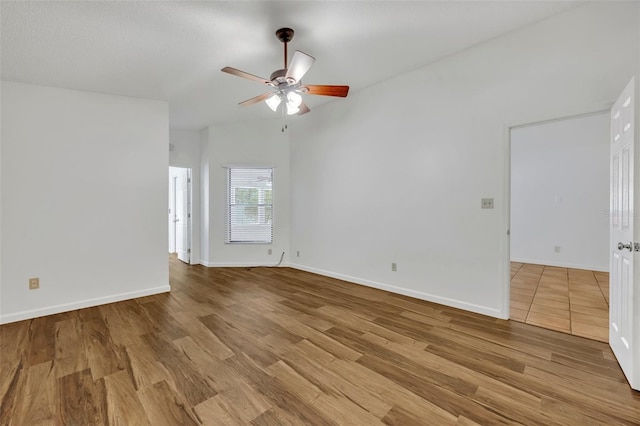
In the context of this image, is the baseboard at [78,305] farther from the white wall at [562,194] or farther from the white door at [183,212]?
the white wall at [562,194]

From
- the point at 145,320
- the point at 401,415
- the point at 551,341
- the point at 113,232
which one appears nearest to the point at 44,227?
the point at 113,232

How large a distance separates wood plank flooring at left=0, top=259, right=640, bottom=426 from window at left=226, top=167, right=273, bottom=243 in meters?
2.36

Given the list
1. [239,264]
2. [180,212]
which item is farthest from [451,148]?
[180,212]

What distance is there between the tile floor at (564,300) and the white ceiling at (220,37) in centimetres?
292

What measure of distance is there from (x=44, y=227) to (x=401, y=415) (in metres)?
4.17

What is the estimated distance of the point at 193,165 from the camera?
19.0ft

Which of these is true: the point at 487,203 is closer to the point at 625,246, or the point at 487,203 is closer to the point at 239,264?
the point at 625,246

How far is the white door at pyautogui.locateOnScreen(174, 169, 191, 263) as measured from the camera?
19.6 ft

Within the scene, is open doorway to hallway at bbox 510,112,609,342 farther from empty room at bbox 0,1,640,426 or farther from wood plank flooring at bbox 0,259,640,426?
wood plank flooring at bbox 0,259,640,426

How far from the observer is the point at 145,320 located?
2.90m

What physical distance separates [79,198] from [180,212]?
3.33 meters

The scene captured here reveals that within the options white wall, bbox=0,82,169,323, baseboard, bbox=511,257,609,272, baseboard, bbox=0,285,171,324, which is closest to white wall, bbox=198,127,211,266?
white wall, bbox=0,82,169,323

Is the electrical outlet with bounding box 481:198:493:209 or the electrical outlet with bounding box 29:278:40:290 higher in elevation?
the electrical outlet with bounding box 481:198:493:209

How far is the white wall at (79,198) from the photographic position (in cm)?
306
